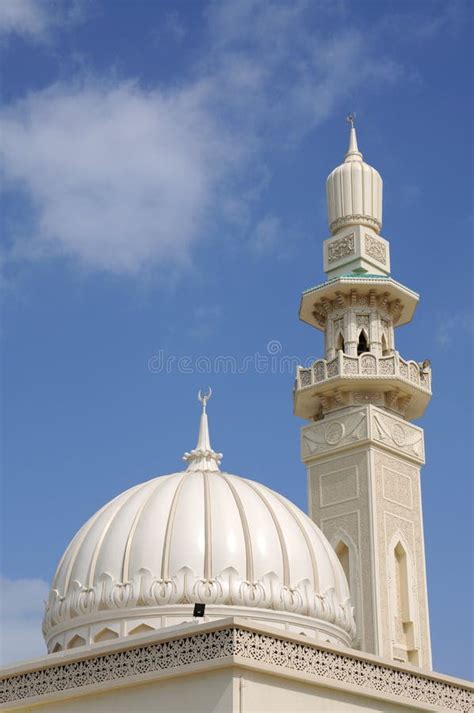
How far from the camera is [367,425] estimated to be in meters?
19.6

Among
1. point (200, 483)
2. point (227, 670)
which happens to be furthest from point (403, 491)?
point (227, 670)

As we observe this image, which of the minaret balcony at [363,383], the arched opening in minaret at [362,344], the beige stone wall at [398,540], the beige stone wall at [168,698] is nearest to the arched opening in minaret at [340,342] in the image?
the arched opening in minaret at [362,344]

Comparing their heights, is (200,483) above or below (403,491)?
below

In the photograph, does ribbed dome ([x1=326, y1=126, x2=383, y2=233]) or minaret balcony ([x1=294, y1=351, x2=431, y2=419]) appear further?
ribbed dome ([x1=326, y1=126, x2=383, y2=233])

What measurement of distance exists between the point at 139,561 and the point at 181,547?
464 mm

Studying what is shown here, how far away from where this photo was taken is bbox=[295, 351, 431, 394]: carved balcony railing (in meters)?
20.2

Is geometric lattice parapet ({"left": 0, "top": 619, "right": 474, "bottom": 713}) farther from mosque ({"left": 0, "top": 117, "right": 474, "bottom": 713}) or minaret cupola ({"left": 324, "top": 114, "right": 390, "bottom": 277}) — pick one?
minaret cupola ({"left": 324, "top": 114, "right": 390, "bottom": 277})

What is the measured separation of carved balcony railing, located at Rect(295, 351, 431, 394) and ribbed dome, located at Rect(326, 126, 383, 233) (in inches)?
118

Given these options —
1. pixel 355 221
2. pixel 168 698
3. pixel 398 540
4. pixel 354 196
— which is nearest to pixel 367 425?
pixel 398 540

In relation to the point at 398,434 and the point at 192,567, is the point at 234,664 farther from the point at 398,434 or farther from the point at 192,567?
the point at 398,434

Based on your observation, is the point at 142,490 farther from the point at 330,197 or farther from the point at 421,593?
the point at 330,197

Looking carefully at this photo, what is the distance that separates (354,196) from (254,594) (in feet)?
39.4

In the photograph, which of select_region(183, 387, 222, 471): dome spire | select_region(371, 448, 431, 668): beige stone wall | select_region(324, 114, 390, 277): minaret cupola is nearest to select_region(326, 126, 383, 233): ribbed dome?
select_region(324, 114, 390, 277): minaret cupola

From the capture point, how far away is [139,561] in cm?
1198
